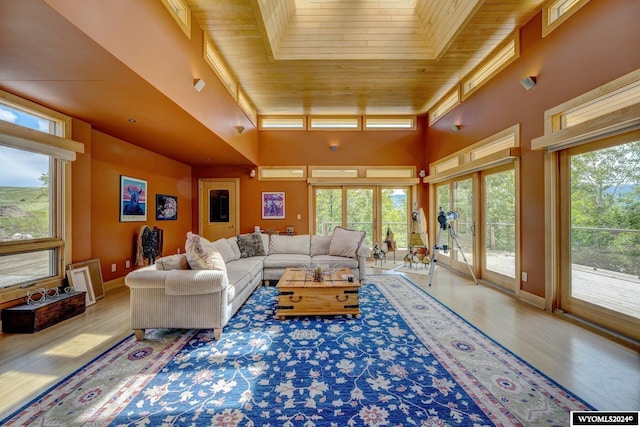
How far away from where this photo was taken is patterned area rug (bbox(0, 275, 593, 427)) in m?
1.58

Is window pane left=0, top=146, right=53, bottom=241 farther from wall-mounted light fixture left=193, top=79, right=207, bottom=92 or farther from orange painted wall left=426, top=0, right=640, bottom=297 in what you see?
orange painted wall left=426, top=0, right=640, bottom=297

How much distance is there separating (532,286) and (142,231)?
6072mm

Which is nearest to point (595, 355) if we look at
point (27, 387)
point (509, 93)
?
point (509, 93)

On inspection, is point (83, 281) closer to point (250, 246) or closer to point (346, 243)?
point (250, 246)

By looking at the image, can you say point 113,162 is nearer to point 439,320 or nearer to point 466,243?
point 439,320

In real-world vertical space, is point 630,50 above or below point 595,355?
above

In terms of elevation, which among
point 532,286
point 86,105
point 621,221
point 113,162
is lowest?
point 532,286

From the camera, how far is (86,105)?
3.07m

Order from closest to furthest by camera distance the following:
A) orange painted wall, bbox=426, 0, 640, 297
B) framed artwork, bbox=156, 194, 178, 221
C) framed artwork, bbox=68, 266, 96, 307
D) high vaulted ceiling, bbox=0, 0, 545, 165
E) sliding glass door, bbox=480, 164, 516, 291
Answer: high vaulted ceiling, bbox=0, 0, 545, 165 → orange painted wall, bbox=426, 0, 640, 297 → framed artwork, bbox=68, 266, 96, 307 → sliding glass door, bbox=480, 164, 516, 291 → framed artwork, bbox=156, 194, 178, 221

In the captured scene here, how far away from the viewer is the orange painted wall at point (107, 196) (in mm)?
3715

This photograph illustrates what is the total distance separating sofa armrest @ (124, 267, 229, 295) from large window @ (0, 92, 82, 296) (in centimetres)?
166

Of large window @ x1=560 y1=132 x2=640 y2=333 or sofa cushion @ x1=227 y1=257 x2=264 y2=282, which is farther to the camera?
sofa cushion @ x1=227 y1=257 x2=264 y2=282

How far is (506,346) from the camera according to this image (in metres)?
2.39

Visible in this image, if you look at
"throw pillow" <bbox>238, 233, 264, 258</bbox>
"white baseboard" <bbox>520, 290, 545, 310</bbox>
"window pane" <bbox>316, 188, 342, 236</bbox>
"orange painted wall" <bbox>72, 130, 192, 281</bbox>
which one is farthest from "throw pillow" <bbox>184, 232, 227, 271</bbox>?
"window pane" <bbox>316, 188, 342, 236</bbox>
